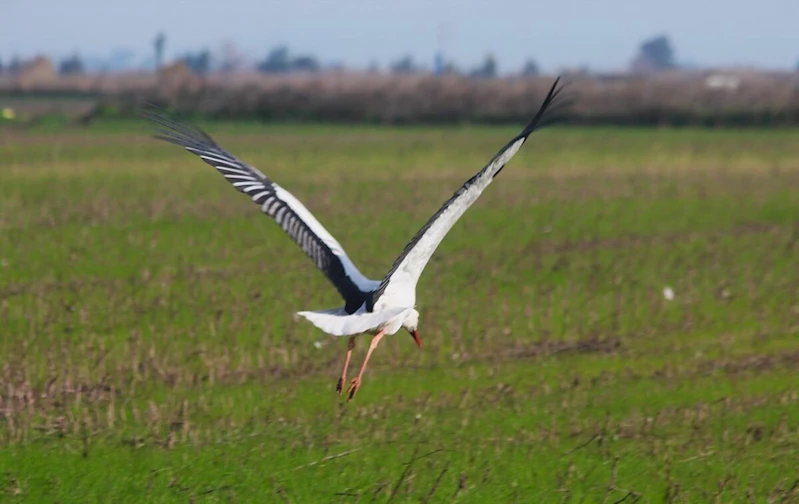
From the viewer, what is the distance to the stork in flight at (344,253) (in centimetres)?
939

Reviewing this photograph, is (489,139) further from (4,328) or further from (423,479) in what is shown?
(423,479)

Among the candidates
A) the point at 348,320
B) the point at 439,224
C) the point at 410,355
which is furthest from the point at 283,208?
the point at 410,355

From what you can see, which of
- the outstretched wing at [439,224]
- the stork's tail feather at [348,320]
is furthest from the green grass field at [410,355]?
the outstretched wing at [439,224]

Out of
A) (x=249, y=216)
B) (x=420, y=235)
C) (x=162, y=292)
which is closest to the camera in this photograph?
(x=420, y=235)

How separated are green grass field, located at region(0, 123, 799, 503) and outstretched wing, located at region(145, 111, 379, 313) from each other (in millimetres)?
1080

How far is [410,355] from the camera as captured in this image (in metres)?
13.0

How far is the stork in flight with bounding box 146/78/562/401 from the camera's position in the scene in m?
9.39

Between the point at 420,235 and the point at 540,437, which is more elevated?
the point at 420,235

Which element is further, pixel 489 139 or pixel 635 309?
pixel 489 139

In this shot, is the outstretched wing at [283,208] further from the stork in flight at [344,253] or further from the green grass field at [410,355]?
the green grass field at [410,355]

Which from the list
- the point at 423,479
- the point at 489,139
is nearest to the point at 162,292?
the point at 423,479

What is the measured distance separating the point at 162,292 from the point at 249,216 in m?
8.49

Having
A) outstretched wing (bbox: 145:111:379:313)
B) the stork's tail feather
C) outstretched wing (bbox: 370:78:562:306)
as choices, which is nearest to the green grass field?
the stork's tail feather

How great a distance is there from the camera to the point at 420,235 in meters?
9.66
